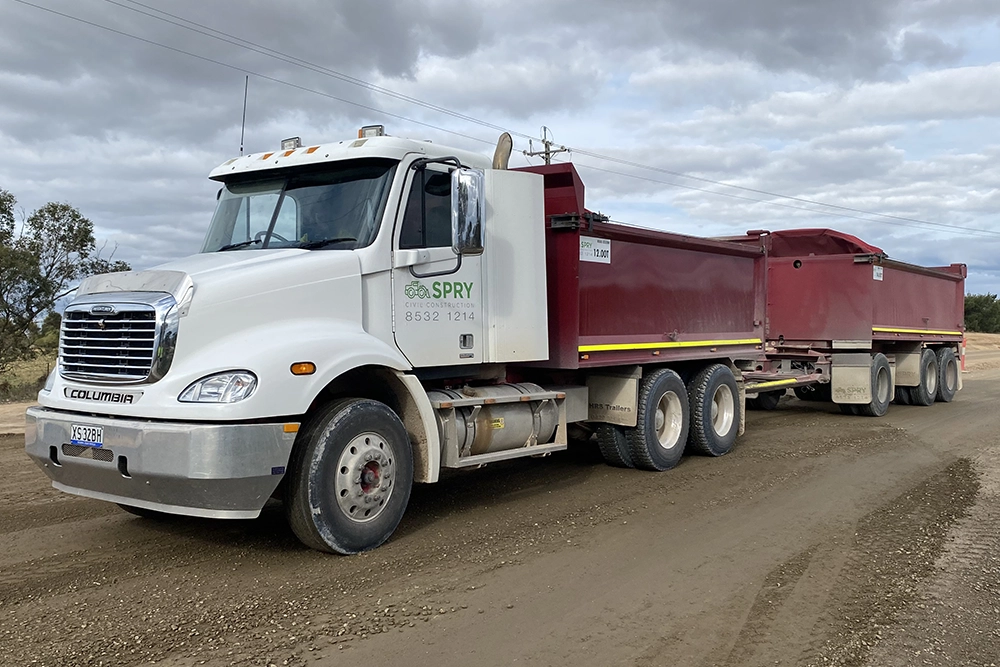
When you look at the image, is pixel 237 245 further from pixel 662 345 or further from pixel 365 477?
pixel 662 345

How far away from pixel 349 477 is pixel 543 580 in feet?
4.58

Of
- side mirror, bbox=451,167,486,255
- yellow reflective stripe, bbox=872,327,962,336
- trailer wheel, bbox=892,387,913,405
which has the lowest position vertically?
trailer wheel, bbox=892,387,913,405

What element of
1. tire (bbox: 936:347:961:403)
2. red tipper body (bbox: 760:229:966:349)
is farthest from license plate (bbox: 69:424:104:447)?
tire (bbox: 936:347:961:403)

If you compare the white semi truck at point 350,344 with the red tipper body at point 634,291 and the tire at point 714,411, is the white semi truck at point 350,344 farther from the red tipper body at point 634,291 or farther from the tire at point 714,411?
the tire at point 714,411

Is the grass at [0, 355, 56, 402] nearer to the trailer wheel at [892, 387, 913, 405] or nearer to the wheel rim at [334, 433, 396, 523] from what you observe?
the wheel rim at [334, 433, 396, 523]

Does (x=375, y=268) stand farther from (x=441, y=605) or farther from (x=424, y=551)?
(x=441, y=605)

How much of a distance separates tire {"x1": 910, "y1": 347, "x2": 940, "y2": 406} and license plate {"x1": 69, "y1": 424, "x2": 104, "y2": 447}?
14811 mm

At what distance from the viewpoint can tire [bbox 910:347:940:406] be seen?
15.7 metres

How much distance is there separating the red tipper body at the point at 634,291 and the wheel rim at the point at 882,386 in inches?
171

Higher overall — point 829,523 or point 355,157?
point 355,157

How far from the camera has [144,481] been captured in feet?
15.9

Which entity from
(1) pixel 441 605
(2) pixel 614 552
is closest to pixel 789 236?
(2) pixel 614 552

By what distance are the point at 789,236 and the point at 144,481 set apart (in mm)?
11897

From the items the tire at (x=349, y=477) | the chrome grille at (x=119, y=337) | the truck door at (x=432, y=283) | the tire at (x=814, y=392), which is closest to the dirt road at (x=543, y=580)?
the tire at (x=349, y=477)
